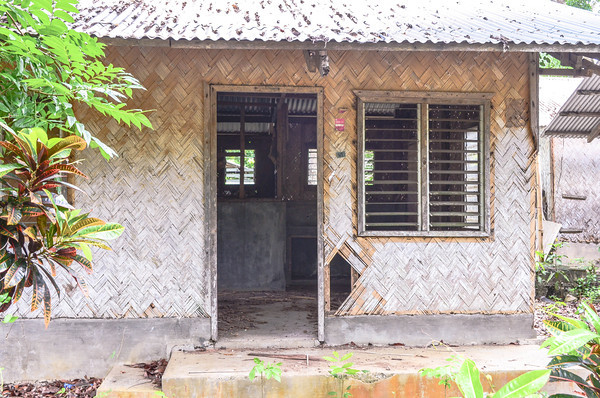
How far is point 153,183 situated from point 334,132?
5.99 feet

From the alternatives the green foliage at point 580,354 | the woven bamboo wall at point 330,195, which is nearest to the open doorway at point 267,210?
the woven bamboo wall at point 330,195

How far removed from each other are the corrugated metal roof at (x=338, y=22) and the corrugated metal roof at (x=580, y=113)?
1.57 m

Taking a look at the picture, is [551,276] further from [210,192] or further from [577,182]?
[210,192]

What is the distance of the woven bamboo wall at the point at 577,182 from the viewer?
11.5 metres

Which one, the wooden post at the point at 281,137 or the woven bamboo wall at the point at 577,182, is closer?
the wooden post at the point at 281,137

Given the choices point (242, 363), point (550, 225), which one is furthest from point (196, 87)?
point (550, 225)

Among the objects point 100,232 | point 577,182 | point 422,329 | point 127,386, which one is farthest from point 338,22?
point 577,182

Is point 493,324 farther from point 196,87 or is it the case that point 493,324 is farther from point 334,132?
point 196,87

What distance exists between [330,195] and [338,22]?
166 centimetres

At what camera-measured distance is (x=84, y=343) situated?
206 inches

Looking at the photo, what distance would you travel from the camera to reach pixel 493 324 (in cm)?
555

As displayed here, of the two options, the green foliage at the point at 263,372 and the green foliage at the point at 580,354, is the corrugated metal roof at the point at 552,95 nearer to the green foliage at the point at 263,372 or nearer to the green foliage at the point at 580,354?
the green foliage at the point at 263,372

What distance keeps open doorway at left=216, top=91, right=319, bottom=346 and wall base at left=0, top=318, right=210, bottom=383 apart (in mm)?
1100

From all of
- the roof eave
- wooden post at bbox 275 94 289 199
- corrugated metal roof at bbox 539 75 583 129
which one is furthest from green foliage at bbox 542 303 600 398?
corrugated metal roof at bbox 539 75 583 129
